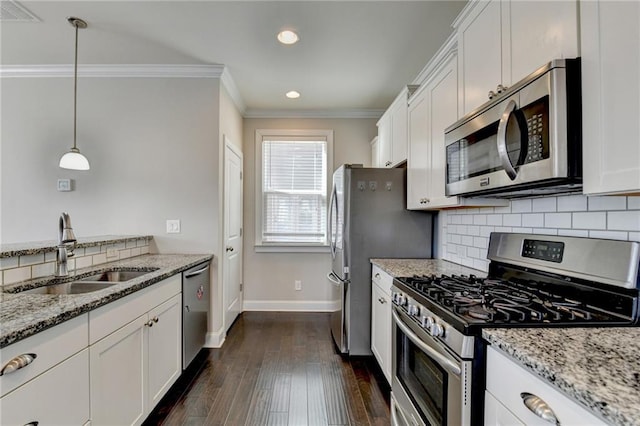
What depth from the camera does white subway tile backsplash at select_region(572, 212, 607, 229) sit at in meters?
1.21

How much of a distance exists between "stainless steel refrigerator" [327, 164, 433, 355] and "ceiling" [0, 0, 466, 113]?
39.3 inches

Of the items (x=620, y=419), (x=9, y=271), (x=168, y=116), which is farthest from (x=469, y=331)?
(x=168, y=116)

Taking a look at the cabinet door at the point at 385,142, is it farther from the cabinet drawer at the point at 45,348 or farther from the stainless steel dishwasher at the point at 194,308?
the cabinet drawer at the point at 45,348

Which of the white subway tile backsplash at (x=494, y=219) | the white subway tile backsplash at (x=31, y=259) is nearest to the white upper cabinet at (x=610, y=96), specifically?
the white subway tile backsplash at (x=494, y=219)

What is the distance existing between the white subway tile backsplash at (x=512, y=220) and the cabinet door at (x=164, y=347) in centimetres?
214

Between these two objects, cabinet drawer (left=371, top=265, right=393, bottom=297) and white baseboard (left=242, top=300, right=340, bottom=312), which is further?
white baseboard (left=242, top=300, right=340, bottom=312)

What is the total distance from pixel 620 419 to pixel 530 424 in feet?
0.92

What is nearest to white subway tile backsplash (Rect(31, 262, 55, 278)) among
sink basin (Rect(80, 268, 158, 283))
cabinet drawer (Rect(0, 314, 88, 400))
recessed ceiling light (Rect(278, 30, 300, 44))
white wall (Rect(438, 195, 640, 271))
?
sink basin (Rect(80, 268, 158, 283))

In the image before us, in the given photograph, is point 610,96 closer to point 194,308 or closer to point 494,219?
point 494,219

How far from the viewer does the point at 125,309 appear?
1547 mm

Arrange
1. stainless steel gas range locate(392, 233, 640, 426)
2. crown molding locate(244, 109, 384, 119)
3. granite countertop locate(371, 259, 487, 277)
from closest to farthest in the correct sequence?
stainless steel gas range locate(392, 233, 640, 426)
granite countertop locate(371, 259, 487, 277)
crown molding locate(244, 109, 384, 119)

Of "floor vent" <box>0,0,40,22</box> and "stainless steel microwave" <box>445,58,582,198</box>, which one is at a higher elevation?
"floor vent" <box>0,0,40,22</box>

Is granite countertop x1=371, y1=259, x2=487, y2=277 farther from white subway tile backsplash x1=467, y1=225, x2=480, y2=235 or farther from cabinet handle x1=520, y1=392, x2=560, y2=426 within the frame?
cabinet handle x1=520, y1=392, x2=560, y2=426

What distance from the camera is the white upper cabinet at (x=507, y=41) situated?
104 centimetres
